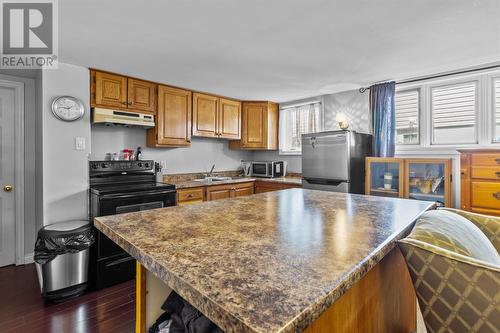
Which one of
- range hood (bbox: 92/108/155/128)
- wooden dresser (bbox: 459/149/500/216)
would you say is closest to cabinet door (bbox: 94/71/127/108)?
range hood (bbox: 92/108/155/128)

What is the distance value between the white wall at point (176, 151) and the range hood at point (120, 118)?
330 millimetres

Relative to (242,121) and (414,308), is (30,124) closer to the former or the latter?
(242,121)

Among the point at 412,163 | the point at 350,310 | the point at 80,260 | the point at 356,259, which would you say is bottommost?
the point at 80,260

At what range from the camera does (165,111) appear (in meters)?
3.42

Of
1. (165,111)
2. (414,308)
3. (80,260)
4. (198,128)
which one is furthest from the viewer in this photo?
(198,128)

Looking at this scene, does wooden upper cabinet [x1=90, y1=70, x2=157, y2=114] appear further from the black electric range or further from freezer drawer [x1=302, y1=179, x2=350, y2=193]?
freezer drawer [x1=302, y1=179, x2=350, y2=193]

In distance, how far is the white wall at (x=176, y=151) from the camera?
3.21 metres

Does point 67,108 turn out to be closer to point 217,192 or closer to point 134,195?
point 134,195

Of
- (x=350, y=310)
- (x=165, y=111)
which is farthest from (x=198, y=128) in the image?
(x=350, y=310)

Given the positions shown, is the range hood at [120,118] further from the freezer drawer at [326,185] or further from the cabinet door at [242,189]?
the freezer drawer at [326,185]

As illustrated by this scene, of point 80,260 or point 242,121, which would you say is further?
point 242,121

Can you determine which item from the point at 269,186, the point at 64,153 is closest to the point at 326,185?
the point at 269,186

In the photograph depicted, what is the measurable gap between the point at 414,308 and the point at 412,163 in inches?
72.0

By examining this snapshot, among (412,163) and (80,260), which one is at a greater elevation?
(412,163)
